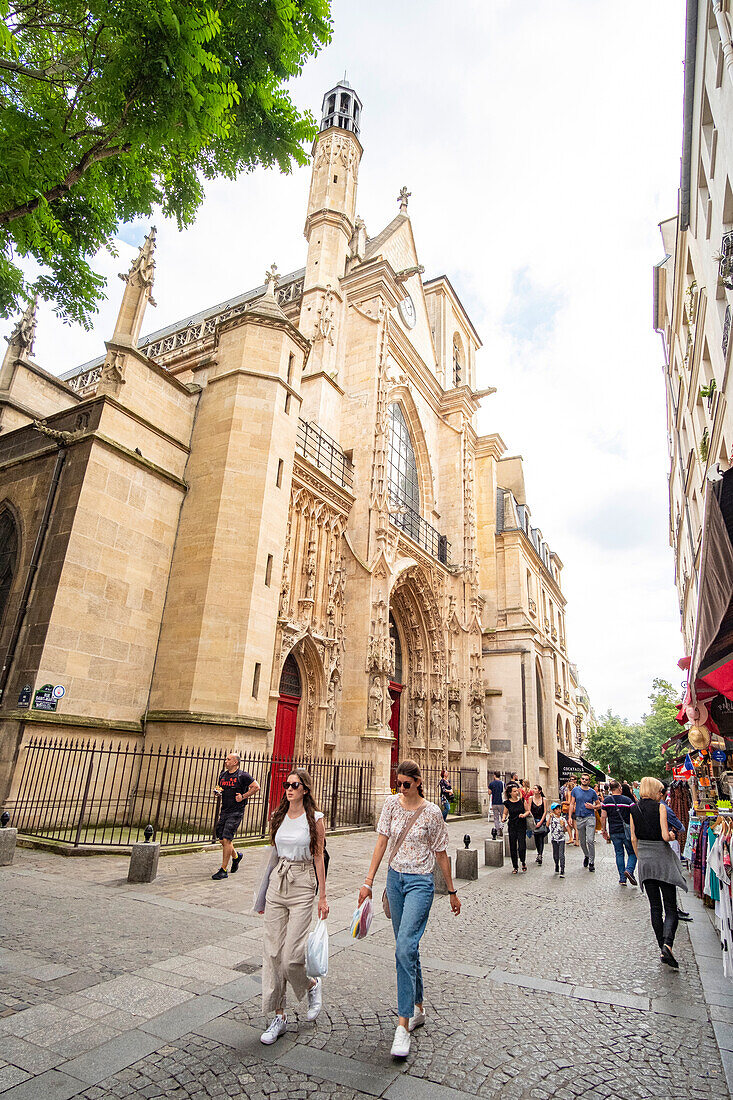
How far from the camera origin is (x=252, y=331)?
13.8 m

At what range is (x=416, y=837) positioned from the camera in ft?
11.5

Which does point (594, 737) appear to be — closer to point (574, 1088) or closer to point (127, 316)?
point (127, 316)

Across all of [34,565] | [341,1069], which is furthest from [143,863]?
[34,565]

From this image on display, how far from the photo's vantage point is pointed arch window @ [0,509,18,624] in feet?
36.8

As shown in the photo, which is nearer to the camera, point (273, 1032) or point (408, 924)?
point (273, 1032)

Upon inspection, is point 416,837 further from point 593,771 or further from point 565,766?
point 593,771

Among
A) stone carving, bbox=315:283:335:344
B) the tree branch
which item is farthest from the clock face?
the tree branch

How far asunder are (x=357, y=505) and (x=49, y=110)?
42.4ft

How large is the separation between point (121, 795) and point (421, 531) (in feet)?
53.2

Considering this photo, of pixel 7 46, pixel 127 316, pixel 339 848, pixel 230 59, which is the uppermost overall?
pixel 127 316

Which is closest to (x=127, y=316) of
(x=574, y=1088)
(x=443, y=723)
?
(x=574, y=1088)

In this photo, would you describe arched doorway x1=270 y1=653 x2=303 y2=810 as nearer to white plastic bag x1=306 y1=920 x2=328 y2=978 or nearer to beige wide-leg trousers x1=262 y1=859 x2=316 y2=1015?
beige wide-leg trousers x1=262 y1=859 x2=316 y2=1015

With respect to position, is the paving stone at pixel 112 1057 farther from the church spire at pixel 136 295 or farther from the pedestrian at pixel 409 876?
the church spire at pixel 136 295

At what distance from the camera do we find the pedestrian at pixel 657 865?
16.3 feet
